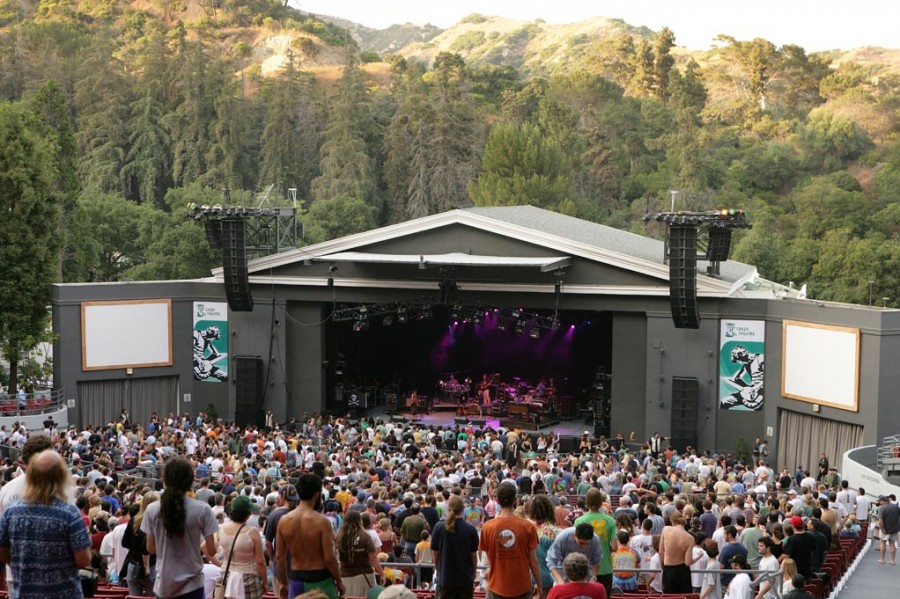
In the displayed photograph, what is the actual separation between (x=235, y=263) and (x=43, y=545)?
24622 mm

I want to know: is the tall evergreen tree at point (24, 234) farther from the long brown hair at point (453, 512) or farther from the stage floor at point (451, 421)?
the long brown hair at point (453, 512)

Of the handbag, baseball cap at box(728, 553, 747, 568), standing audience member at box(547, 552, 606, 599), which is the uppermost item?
standing audience member at box(547, 552, 606, 599)

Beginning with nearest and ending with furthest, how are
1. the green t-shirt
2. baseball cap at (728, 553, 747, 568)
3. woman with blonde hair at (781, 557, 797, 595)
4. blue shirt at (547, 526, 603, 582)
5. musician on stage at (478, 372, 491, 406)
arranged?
blue shirt at (547, 526, 603, 582)
the green t-shirt
woman with blonde hair at (781, 557, 797, 595)
baseball cap at (728, 553, 747, 568)
musician on stage at (478, 372, 491, 406)

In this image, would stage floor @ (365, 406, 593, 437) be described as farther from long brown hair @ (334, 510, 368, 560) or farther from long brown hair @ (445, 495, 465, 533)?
long brown hair @ (445, 495, 465, 533)

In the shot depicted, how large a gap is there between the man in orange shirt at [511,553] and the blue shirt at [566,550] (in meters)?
0.72

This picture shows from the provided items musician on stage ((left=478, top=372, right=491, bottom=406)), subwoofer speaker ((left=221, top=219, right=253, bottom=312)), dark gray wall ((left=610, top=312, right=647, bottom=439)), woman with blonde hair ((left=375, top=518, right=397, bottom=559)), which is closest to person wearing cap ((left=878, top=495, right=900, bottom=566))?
woman with blonde hair ((left=375, top=518, right=397, bottom=559))

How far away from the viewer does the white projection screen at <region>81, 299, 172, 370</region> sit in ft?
99.2

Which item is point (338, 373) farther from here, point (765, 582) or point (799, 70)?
point (799, 70)

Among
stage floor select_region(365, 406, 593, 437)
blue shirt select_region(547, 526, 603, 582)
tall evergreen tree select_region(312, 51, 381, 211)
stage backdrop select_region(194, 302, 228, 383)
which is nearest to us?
blue shirt select_region(547, 526, 603, 582)

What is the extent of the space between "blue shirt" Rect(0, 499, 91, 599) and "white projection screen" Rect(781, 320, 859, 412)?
21.9m

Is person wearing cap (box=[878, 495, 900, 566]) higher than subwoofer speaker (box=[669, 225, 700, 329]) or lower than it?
lower

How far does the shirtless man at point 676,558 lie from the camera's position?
413 inches

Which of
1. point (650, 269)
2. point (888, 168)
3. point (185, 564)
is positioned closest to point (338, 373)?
point (650, 269)

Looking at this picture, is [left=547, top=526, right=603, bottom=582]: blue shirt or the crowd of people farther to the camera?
[left=547, top=526, right=603, bottom=582]: blue shirt
